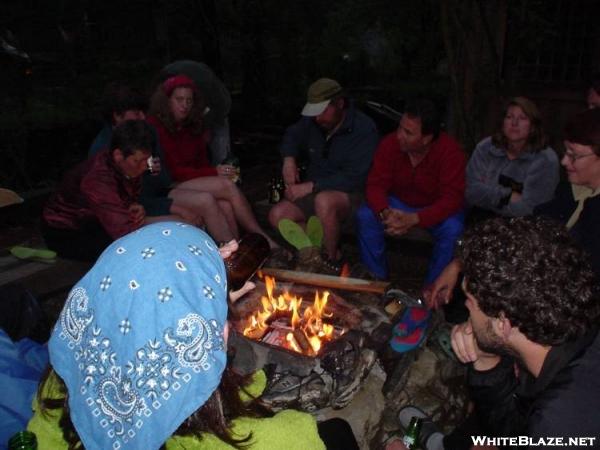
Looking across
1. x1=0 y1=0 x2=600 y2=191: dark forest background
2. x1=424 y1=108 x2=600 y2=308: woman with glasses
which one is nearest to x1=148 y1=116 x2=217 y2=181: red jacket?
x1=0 y1=0 x2=600 y2=191: dark forest background

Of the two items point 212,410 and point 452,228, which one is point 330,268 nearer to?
point 452,228

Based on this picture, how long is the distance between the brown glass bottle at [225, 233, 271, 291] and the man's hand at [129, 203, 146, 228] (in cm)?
97

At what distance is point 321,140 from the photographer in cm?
487

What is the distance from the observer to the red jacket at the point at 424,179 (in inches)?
161

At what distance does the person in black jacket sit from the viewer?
159 cm

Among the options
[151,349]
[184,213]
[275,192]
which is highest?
[151,349]

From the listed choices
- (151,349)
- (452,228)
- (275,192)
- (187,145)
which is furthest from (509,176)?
(151,349)

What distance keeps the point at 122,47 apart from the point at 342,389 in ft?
33.7

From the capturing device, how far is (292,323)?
10.4 ft

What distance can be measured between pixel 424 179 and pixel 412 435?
7.77 ft

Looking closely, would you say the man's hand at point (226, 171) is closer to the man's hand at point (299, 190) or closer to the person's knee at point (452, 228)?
the man's hand at point (299, 190)

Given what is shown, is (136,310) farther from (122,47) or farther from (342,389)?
(122,47)

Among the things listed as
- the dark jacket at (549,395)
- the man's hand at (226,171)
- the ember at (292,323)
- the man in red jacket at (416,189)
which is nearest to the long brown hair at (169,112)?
the man's hand at (226,171)

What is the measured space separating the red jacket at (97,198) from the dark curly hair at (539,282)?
270 cm
